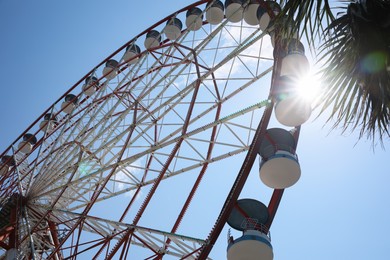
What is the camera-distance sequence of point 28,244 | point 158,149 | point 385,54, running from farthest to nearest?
point 28,244 < point 158,149 < point 385,54

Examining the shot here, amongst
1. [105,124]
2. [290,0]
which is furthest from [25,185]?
[290,0]

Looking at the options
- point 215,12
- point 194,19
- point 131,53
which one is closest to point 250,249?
point 215,12

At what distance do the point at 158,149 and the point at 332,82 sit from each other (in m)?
8.52

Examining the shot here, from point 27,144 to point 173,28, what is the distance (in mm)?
8772

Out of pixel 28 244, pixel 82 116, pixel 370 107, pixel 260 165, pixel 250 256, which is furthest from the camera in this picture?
pixel 82 116

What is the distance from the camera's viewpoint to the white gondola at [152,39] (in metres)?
16.0

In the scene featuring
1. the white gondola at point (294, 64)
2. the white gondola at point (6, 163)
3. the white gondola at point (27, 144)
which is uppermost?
the white gondola at point (27, 144)

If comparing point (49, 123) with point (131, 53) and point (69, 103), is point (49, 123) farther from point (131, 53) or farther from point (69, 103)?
point (131, 53)

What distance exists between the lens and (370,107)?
430cm

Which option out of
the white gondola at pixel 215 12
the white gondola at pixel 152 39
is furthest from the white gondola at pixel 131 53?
the white gondola at pixel 215 12

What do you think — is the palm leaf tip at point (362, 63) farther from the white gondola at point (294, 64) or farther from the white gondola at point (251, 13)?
the white gondola at point (251, 13)

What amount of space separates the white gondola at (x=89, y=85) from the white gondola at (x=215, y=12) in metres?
5.43

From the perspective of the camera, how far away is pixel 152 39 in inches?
635

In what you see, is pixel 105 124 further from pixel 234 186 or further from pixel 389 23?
pixel 389 23
